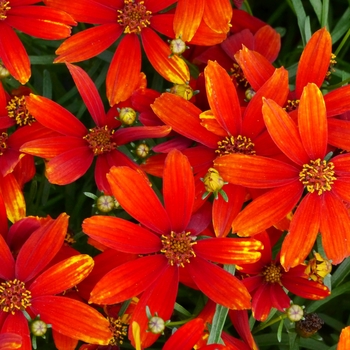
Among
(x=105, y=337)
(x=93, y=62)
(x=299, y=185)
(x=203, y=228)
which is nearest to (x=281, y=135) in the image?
(x=299, y=185)

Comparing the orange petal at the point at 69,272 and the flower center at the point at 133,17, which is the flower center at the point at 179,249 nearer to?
the orange petal at the point at 69,272

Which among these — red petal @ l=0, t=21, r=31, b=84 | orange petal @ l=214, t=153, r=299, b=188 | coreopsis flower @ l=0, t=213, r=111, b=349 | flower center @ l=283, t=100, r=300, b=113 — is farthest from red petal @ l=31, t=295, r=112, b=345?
flower center @ l=283, t=100, r=300, b=113

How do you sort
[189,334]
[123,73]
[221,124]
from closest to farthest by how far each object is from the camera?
[189,334] < [221,124] < [123,73]

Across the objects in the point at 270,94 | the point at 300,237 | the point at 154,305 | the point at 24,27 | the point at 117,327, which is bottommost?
the point at 117,327

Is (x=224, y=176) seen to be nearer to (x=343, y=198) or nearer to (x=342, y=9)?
(x=343, y=198)

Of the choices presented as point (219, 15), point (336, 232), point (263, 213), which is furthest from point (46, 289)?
point (219, 15)

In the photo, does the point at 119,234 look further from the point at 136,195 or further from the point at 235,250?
the point at 235,250

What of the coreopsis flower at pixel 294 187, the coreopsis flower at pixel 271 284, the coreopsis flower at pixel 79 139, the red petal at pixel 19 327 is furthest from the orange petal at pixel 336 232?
the red petal at pixel 19 327
